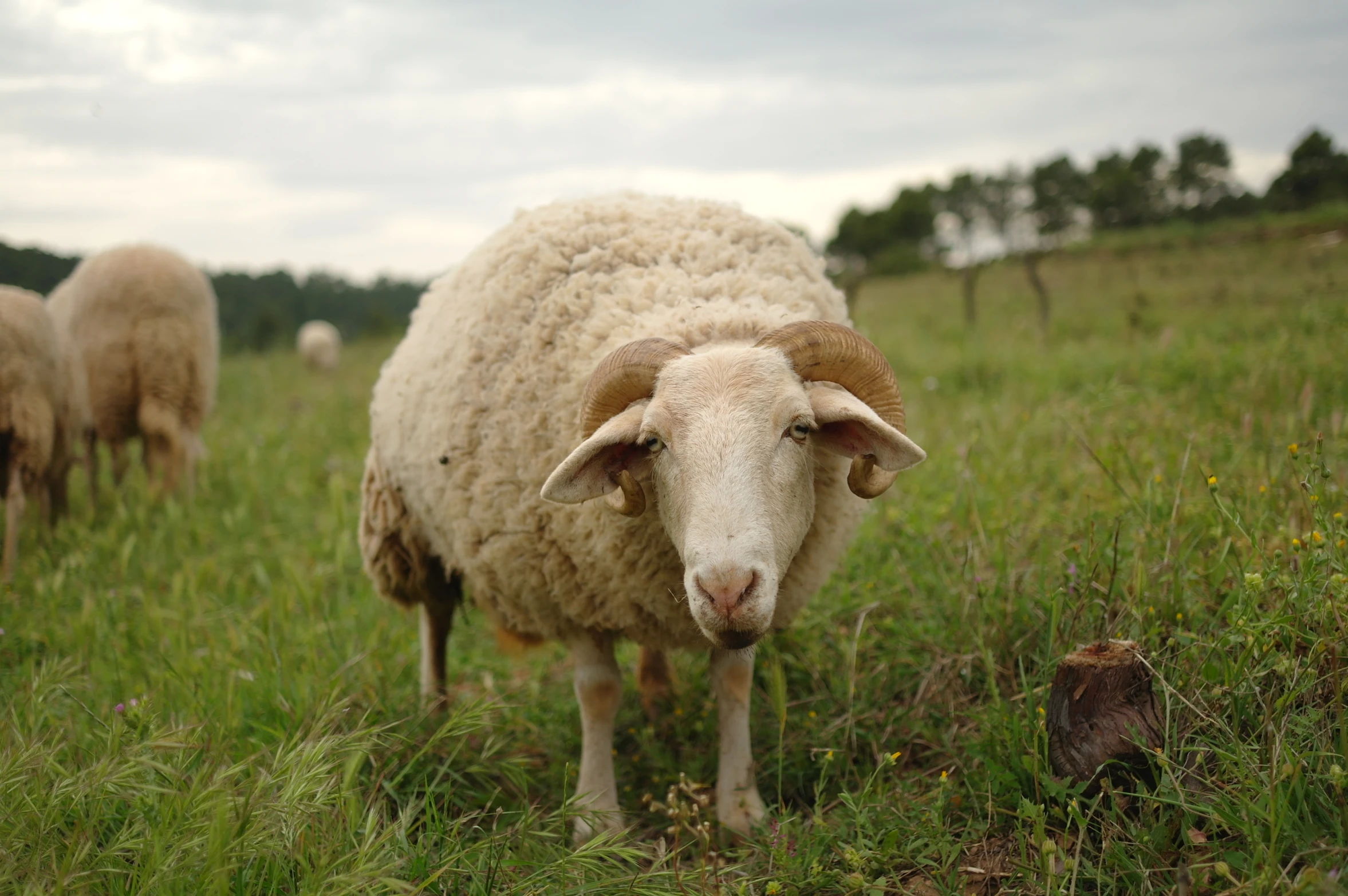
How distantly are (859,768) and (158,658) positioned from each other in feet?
9.95

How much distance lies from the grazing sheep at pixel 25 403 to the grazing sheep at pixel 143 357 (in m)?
0.98

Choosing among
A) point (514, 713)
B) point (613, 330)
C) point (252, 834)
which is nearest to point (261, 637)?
point (514, 713)

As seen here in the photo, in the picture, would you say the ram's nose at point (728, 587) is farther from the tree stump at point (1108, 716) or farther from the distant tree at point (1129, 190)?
the distant tree at point (1129, 190)

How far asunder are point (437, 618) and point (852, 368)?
7.77 feet

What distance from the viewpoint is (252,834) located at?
1883mm

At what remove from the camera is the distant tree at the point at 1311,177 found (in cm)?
880

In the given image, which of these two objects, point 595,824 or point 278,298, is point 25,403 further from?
point 278,298

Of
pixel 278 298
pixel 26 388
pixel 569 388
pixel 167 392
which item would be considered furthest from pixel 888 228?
pixel 569 388

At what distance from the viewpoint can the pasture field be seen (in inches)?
76.4

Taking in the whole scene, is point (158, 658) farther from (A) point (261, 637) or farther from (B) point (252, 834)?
(B) point (252, 834)

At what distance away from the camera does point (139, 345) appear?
6.89 m

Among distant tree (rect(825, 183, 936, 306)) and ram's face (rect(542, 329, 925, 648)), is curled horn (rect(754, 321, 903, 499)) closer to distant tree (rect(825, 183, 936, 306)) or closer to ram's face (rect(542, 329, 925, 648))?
ram's face (rect(542, 329, 925, 648))

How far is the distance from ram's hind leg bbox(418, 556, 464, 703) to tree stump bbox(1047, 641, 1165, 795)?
2.52 metres

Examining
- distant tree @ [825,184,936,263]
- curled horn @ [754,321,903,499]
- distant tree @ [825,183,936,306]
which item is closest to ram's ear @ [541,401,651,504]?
curled horn @ [754,321,903,499]
